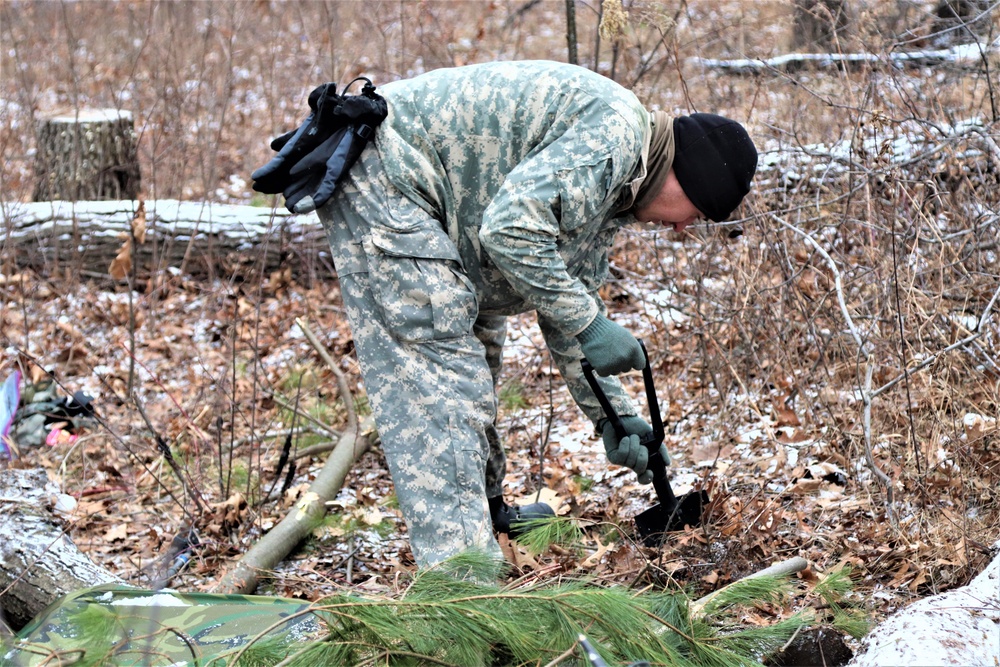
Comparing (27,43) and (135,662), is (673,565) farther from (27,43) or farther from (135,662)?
(27,43)

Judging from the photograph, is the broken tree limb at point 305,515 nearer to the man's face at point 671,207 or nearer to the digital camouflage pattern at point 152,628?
the digital camouflage pattern at point 152,628

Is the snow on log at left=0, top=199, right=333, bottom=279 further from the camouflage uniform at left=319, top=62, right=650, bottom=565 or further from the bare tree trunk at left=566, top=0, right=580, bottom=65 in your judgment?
the camouflage uniform at left=319, top=62, right=650, bottom=565

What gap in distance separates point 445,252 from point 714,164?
88cm

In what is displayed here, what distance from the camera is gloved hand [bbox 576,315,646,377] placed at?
2.90m

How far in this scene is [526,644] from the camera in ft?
6.68

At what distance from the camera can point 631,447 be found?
128 inches

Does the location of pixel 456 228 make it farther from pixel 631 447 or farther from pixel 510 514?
pixel 510 514

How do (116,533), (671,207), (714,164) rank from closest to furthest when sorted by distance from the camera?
1. (714,164)
2. (671,207)
3. (116,533)

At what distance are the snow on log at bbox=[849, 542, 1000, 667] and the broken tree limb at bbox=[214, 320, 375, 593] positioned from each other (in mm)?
2034

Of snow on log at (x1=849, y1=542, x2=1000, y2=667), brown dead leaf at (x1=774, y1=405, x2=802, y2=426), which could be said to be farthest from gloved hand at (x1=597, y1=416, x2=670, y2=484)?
snow on log at (x1=849, y1=542, x2=1000, y2=667)

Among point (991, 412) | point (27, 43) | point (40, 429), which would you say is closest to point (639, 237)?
point (991, 412)

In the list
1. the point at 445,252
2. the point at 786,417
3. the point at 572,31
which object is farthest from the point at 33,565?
the point at 572,31

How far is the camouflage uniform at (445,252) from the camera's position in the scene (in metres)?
2.82

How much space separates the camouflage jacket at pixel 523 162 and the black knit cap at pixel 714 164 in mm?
147
